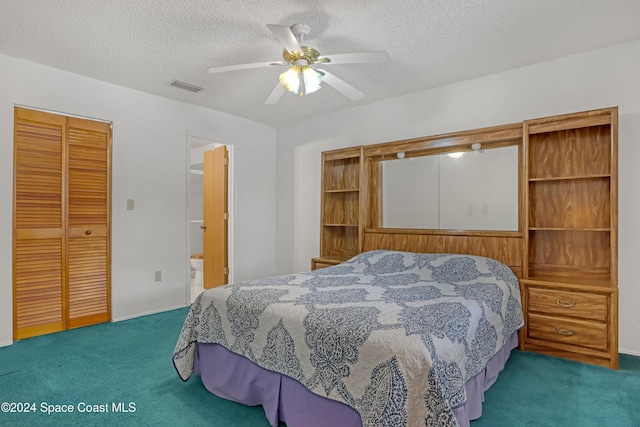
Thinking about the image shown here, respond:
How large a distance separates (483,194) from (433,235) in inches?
23.4

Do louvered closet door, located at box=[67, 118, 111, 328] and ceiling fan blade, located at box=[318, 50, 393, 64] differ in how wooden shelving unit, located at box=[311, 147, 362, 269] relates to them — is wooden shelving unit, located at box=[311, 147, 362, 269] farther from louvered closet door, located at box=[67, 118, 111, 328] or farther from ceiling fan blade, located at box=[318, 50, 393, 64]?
louvered closet door, located at box=[67, 118, 111, 328]

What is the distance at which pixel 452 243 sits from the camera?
3287mm

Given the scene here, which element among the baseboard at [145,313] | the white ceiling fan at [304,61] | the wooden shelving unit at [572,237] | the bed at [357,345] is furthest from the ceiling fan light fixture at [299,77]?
the baseboard at [145,313]

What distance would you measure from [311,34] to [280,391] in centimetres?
230

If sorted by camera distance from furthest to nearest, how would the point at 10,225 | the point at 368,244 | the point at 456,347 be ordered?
the point at 368,244, the point at 10,225, the point at 456,347

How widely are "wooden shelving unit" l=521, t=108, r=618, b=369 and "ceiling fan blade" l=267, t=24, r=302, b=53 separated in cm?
199

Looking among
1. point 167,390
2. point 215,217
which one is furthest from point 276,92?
point 215,217

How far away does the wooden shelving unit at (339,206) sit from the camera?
164 inches

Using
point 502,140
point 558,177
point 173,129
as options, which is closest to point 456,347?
point 558,177

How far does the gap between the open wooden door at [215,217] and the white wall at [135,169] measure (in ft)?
1.13

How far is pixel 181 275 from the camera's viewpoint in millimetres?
4012

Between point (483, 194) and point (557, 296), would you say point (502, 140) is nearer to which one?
point (483, 194)

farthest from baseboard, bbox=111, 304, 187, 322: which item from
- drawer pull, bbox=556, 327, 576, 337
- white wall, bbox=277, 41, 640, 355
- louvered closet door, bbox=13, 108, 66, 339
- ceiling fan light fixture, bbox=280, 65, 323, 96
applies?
drawer pull, bbox=556, 327, 576, 337

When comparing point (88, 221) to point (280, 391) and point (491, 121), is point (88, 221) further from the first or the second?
point (491, 121)
